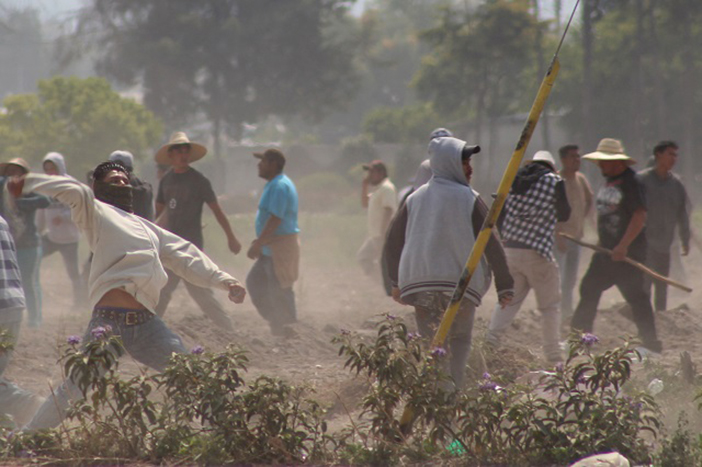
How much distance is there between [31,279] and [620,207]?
5.42m

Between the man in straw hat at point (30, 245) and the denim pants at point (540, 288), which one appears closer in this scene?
the denim pants at point (540, 288)

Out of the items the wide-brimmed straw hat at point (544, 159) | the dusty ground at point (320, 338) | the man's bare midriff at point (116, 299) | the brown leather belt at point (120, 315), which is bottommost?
the dusty ground at point (320, 338)

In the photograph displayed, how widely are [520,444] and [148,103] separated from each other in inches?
1882

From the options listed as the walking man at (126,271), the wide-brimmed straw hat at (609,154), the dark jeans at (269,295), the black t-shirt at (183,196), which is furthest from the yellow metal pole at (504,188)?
the dark jeans at (269,295)

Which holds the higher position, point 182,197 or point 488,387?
point 182,197

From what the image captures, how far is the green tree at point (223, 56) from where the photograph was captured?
1932 inches

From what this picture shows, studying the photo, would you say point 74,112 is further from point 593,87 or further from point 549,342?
point 549,342

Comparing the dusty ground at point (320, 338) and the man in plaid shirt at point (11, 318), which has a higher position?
the man in plaid shirt at point (11, 318)

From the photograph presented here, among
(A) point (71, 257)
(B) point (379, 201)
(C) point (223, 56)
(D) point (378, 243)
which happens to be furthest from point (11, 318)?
(C) point (223, 56)

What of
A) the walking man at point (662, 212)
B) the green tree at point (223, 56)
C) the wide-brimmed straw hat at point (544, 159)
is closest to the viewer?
the wide-brimmed straw hat at point (544, 159)

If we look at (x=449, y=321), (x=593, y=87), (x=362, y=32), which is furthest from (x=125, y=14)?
(x=449, y=321)

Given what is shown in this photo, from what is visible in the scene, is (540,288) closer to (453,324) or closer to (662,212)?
(453,324)

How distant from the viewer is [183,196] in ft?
29.4

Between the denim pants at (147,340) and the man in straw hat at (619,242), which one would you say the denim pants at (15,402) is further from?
the man in straw hat at (619,242)
